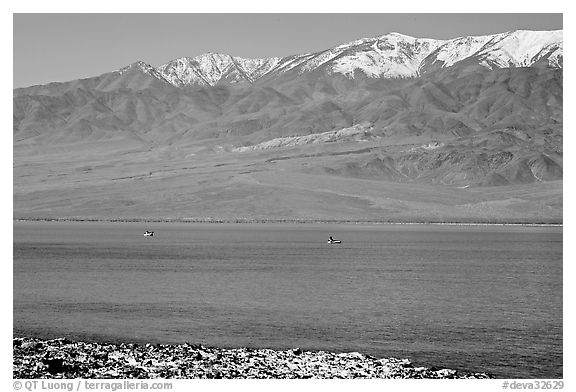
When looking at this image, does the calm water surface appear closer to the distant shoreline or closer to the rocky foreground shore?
the rocky foreground shore

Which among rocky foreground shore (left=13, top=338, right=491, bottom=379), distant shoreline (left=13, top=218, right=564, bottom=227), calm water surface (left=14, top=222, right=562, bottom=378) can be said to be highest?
rocky foreground shore (left=13, top=338, right=491, bottom=379)

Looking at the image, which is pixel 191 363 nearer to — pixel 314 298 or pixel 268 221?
pixel 314 298

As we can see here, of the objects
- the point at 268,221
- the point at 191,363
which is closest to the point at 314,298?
the point at 191,363

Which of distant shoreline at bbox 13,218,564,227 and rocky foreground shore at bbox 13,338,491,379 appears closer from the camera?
rocky foreground shore at bbox 13,338,491,379

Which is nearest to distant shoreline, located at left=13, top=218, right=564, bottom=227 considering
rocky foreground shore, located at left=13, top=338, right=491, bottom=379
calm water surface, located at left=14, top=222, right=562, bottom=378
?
calm water surface, located at left=14, top=222, right=562, bottom=378

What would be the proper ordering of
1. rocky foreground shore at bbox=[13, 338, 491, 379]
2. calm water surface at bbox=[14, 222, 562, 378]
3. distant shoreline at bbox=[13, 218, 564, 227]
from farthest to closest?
distant shoreline at bbox=[13, 218, 564, 227] < calm water surface at bbox=[14, 222, 562, 378] < rocky foreground shore at bbox=[13, 338, 491, 379]

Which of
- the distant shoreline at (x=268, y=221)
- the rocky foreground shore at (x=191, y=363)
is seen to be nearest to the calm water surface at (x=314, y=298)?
the rocky foreground shore at (x=191, y=363)

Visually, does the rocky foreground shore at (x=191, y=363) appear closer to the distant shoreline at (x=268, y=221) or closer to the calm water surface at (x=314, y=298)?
the calm water surface at (x=314, y=298)
